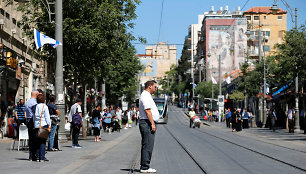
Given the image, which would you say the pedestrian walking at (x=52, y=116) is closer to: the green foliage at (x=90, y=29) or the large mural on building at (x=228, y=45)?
the green foliage at (x=90, y=29)

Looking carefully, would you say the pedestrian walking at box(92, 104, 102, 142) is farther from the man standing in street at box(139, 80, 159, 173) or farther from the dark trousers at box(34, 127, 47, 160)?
the man standing in street at box(139, 80, 159, 173)

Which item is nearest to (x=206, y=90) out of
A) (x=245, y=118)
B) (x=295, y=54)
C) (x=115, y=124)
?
(x=245, y=118)

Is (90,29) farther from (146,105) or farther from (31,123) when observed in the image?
(146,105)

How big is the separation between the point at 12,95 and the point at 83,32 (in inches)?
398

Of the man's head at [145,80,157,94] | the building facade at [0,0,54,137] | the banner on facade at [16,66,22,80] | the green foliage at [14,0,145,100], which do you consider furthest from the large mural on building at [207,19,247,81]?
the man's head at [145,80,157,94]

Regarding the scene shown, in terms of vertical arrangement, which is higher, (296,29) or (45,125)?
Answer: (296,29)

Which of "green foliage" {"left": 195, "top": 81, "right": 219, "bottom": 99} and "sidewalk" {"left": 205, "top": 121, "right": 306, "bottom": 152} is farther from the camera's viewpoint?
"green foliage" {"left": 195, "top": 81, "right": 219, "bottom": 99}

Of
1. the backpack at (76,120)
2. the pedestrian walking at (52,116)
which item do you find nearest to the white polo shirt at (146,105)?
the pedestrian walking at (52,116)

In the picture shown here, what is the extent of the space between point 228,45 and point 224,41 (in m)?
1.45

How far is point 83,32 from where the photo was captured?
23.3 meters

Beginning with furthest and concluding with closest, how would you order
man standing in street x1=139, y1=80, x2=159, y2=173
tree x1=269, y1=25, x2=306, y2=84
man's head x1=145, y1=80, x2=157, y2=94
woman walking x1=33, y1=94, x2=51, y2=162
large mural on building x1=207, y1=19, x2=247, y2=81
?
large mural on building x1=207, y1=19, x2=247, y2=81 < tree x1=269, y1=25, x2=306, y2=84 < woman walking x1=33, y1=94, x2=51, y2=162 < man's head x1=145, y1=80, x2=157, y2=94 < man standing in street x1=139, y1=80, x2=159, y2=173

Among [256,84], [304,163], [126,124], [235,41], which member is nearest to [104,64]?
[304,163]

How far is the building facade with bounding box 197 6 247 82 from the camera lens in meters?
106

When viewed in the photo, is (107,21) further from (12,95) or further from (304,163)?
(304,163)
